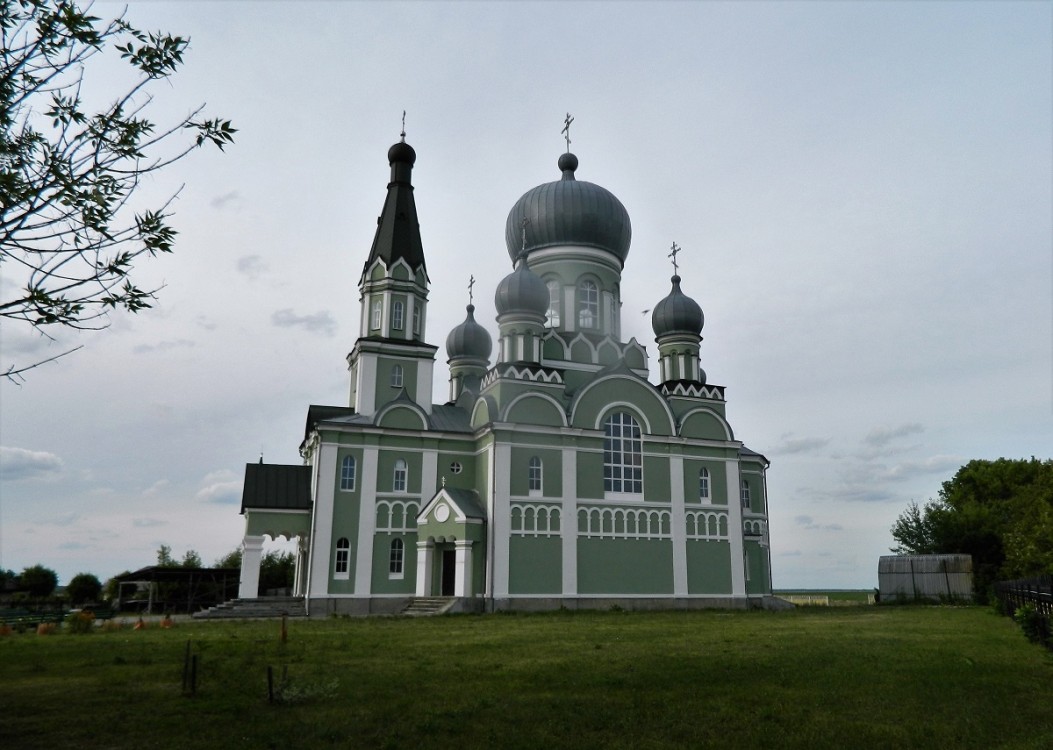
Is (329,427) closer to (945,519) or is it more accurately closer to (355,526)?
(355,526)

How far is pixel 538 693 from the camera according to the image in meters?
9.58

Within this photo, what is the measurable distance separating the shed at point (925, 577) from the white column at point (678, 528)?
46.6 feet

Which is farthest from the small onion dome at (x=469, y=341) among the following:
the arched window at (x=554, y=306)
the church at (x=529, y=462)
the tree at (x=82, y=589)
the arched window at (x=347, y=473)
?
the tree at (x=82, y=589)

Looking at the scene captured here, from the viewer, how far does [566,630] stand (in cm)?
1808

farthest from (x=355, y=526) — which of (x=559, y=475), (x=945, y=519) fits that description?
(x=945, y=519)

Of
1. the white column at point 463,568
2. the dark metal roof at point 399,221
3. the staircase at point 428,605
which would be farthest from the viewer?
the dark metal roof at point 399,221

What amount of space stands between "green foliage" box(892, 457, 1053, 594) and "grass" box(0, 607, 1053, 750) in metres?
18.0

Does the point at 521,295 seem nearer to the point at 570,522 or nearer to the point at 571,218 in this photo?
the point at 571,218

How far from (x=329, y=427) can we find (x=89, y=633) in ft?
36.5

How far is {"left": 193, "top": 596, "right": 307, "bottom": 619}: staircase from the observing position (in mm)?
25578

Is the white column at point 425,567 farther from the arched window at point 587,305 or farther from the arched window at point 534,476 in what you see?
the arched window at point 587,305

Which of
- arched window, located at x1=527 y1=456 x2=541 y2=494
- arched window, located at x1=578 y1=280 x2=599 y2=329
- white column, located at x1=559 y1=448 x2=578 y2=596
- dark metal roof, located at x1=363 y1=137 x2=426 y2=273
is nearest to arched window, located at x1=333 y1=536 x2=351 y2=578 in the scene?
arched window, located at x1=527 y1=456 x2=541 y2=494

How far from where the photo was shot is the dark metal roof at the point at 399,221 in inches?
1291

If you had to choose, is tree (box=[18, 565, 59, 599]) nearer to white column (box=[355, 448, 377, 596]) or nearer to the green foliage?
white column (box=[355, 448, 377, 596])
